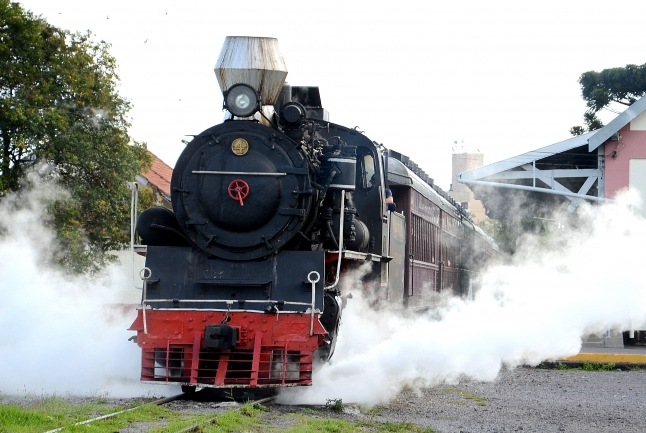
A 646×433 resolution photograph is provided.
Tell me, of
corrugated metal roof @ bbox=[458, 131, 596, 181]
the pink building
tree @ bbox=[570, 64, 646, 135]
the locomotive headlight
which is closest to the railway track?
the locomotive headlight

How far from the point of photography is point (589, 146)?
22.1 meters

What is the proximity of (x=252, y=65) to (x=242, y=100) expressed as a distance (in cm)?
39

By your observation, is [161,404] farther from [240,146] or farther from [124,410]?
[240,146]

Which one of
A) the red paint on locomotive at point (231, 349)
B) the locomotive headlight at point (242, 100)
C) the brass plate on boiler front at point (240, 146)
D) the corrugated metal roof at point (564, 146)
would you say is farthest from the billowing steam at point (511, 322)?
the locomotive headlight at point (242, 100)

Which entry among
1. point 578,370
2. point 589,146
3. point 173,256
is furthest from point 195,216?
point 589,146

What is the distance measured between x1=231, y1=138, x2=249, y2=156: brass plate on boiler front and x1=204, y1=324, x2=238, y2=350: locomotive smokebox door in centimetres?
177

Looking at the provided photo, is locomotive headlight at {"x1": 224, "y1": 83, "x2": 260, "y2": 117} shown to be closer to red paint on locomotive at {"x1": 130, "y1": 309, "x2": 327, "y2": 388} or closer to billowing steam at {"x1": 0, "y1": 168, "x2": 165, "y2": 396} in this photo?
red paint on locomotive at {"x1": 130, "y1": 309, "x2": 327, "y2": 388}

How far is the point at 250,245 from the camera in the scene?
407 inches

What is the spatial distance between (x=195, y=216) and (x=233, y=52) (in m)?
1.72

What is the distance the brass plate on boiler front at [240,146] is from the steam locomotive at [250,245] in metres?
0.01

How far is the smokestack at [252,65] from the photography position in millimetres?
10453

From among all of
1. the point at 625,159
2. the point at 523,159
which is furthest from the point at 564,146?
the point at 625,159

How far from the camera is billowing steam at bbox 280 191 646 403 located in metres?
Answer: 11.8

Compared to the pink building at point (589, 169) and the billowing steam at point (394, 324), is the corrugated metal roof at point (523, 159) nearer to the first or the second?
the pink building at point (589, 169)
